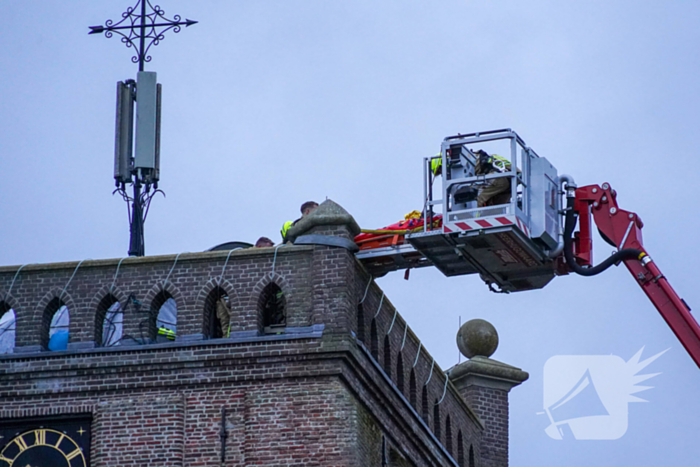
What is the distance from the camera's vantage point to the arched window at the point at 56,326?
3153cm

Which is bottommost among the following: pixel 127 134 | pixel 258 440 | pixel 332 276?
pixel 258 440

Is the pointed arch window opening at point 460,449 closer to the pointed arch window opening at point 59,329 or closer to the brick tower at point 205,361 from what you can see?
the brick tower at point 205,361

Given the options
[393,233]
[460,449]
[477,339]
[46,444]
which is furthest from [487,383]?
[46,444]

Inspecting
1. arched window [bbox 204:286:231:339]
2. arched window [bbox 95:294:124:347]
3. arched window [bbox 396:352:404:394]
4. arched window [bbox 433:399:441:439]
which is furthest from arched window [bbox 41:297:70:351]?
arched window [bbox 433:399:441:439]

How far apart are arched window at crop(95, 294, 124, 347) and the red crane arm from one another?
22.4 feet

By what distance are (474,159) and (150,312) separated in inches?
205

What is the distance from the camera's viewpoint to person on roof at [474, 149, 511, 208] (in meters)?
31.0

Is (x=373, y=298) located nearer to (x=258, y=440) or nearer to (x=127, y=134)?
(x=258, y=440)

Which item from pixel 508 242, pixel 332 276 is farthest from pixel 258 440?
pixel 508 242

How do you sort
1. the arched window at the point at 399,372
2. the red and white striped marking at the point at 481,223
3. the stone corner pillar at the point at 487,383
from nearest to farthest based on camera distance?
the red and white striped marking at the point at 481,223
the arched window at the point at 399,372
the stone corner pillar at the point at 487,383

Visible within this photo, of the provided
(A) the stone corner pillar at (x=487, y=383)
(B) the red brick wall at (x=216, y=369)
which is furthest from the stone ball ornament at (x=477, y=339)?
(B) the red brick wall at (x=216, y=369)

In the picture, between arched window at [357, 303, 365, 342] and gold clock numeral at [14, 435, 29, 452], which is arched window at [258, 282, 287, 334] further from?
gold clock numeral at [14, 435, 29, 452]

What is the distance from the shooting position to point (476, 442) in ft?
122

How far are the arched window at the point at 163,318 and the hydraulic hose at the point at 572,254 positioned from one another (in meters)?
5.83
